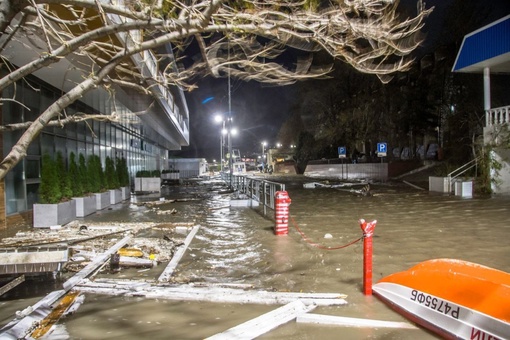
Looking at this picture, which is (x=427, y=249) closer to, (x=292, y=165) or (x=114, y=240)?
(x=114, y=240)

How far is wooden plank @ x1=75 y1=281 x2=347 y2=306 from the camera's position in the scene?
4.98 m

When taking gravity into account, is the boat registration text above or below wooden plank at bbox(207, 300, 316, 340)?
above

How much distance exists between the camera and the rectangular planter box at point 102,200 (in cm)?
1512

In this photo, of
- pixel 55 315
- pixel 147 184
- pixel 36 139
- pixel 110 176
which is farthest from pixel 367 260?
pixel 147 184

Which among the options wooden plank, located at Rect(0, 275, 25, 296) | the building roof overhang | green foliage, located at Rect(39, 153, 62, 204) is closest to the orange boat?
wooden plank, located at Rect(0, 275, 25, 296)

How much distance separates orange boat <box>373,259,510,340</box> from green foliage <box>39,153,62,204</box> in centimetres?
1010

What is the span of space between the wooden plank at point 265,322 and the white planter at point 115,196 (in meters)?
14.2

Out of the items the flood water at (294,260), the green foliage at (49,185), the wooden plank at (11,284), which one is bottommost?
the flood water at (294,260)

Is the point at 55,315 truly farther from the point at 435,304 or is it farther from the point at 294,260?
the point at 435,304

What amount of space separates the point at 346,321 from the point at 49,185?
10.0 metres

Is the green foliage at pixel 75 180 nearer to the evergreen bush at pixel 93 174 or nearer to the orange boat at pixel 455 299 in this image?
the evergreen bush at pixel 93 174

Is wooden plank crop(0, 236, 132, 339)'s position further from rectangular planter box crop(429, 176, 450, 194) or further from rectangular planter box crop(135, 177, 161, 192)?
rectangular planter box crop(429, 176, 450, 194)

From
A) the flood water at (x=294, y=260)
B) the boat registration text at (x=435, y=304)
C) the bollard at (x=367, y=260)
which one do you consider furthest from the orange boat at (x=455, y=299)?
the bollard at (x=367, y=260)

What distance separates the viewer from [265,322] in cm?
422
